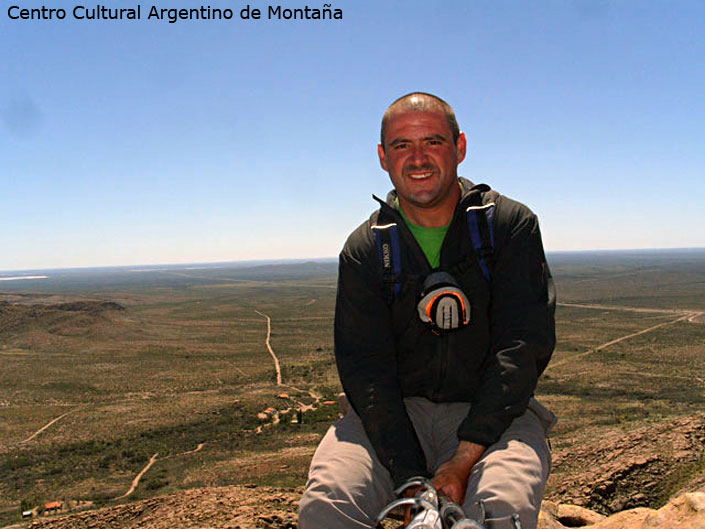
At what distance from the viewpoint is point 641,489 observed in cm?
706

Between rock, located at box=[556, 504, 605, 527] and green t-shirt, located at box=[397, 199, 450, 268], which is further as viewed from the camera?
rock, located at box=[556, 504, 605, 527]

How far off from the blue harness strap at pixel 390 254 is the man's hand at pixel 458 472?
1004 millimetres

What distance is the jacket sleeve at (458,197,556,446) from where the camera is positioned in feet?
8.61

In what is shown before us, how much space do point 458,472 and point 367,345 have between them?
0.92 metres

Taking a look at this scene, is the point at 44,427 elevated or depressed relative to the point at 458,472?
depressed

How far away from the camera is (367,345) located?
118 inches

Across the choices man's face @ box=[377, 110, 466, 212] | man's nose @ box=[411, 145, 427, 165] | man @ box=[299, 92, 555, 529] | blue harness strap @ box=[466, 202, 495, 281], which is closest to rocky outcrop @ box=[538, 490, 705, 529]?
man @ box=[299, 92, 555, 529]

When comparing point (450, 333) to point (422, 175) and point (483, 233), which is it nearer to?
point (483, 233)

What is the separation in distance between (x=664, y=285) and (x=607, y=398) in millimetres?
107809

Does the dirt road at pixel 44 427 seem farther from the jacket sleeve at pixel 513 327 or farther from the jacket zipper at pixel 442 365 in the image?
the jacket sleeve at pixel 513 327

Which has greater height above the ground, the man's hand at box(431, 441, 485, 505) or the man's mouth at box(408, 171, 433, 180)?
the man's mouth at box(408, 171, 433, 180)

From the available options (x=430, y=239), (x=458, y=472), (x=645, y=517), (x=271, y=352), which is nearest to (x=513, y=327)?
(x=430, y=239)

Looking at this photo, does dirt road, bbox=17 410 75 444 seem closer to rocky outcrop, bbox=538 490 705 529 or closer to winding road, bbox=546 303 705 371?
rocky outcrop, bbox=538 490 705 529

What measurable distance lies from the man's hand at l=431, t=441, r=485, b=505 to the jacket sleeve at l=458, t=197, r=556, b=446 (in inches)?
2.4
